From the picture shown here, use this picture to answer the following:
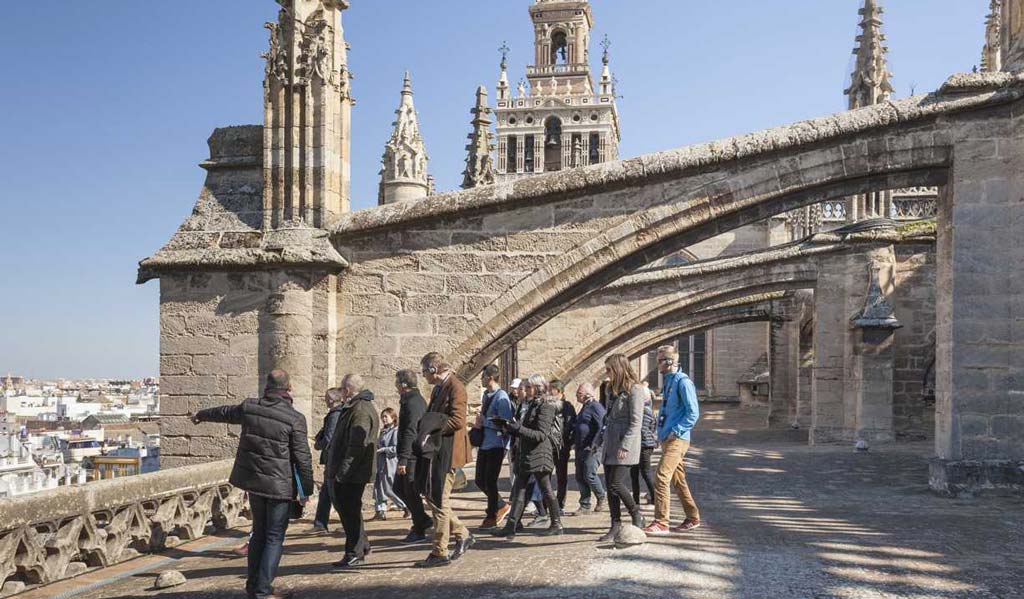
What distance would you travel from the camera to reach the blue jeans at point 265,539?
5629 millimetres

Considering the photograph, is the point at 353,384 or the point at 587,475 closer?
the point at 353,384

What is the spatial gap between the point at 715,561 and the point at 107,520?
391 centimetres

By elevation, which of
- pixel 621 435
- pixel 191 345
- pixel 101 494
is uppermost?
pixel 191 345

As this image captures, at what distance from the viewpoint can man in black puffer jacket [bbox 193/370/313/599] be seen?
5.61m

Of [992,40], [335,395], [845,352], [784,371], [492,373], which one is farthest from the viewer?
[992,40]

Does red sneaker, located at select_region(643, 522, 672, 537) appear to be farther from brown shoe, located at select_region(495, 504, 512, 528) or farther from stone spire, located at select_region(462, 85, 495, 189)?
stone spire, located at select_region(462, 85, 495, 189)

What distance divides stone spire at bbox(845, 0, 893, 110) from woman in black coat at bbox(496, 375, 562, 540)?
1681cm

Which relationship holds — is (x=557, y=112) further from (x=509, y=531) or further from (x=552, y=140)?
(x=509, y=531)

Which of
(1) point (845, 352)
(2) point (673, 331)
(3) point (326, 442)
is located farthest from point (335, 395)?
(2) point (673, 331)

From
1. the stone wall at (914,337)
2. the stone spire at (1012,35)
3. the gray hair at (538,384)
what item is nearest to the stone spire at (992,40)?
the stone wall at (914,337)

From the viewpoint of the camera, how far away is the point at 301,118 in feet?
30.1

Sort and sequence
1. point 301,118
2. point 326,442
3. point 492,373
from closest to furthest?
point 326,442
point 492,373
point 301,118

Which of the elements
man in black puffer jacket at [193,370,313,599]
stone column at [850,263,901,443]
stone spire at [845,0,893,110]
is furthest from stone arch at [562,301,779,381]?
man in black puffer jacket at [193,370,313,599]

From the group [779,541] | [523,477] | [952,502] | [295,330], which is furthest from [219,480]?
[952,502]
